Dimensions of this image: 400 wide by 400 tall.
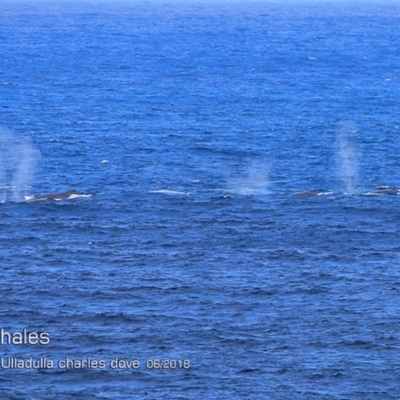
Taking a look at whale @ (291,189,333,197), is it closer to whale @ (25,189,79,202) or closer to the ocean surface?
the ocean surface

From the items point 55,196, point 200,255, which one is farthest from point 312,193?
point 55,196

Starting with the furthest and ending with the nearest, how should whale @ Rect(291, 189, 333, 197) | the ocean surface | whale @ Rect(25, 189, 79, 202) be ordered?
whale @ Rect(291, 189, 333, 197), whale @ Rect(25, 189, 79, 202), the ocean surface

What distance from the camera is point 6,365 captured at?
62281mm

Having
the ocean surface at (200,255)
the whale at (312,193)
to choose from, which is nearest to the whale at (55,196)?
the ocean surface at (200,255)

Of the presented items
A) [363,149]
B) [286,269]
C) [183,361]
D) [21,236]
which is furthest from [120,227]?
[363,149]

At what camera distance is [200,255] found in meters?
81.6

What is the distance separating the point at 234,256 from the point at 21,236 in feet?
52.5

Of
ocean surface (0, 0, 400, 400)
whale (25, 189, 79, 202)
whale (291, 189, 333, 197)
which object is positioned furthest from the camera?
whale (291, 189, 333, 197)

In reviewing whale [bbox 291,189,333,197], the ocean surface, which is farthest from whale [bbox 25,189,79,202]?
whale [bbox 291,189,333,197]

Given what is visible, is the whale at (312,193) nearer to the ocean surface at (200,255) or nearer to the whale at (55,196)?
the ocean surface at (200,255)

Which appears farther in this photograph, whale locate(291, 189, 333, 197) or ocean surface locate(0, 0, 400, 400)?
whale locate(291, 189, 333, 197)

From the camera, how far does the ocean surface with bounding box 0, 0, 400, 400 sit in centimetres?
6203

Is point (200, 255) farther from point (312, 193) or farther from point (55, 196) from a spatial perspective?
point (312, 193)

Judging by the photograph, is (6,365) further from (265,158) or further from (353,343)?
(265,158)
